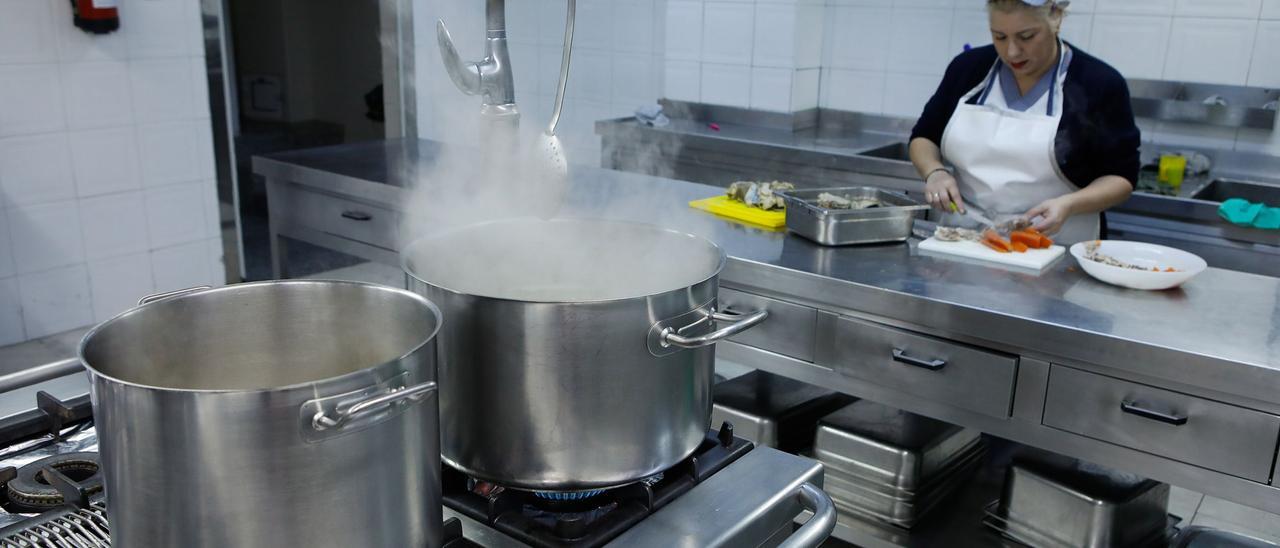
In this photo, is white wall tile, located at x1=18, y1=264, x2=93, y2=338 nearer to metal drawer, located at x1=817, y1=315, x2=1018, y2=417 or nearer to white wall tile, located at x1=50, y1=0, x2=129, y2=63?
white wall tile, located at x1=50, y1=0, x2=129, y2=63

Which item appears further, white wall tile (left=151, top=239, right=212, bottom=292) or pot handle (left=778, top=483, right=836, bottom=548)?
white wall tile (left=151, top=239, right=212, bottom=292)

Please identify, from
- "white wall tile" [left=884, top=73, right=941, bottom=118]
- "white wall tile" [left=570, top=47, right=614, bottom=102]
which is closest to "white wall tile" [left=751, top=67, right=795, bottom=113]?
"white wall tile" [left=884, top=73, right=941, bottom=118]

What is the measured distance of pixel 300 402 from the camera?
0.70 meters

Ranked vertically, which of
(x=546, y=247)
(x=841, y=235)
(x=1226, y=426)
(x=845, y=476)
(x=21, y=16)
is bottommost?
(x=845, y=476)

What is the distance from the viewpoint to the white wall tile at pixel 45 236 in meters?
3.65

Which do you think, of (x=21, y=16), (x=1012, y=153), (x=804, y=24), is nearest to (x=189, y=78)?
(x=21, y=16)

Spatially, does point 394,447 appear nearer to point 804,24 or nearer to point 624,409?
point 624,409

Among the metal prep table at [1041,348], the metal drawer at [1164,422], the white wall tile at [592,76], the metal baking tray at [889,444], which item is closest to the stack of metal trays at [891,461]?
the metal baking tray at [889,444]

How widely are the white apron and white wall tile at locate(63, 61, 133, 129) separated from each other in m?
3.19

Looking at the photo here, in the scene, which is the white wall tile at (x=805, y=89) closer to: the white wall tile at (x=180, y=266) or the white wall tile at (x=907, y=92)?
the white wall tile at (x=907, y=92)

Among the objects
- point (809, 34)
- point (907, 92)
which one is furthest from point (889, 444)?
point (809, 34)

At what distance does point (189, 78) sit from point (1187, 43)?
4.10 meters

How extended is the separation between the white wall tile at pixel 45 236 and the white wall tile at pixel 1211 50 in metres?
4.46

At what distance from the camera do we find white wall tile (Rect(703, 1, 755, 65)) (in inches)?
176
